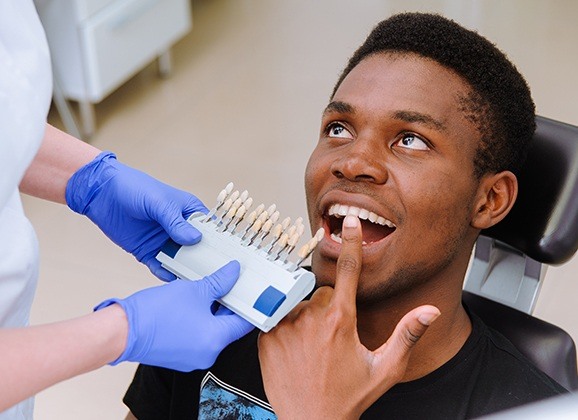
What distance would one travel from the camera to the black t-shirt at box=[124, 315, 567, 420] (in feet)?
4.68

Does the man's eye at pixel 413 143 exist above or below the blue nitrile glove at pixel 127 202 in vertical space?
above

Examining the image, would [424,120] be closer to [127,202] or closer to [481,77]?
[481,77]

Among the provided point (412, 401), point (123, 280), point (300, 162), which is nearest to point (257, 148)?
point (300, 162)

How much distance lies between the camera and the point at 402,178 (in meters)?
1.46

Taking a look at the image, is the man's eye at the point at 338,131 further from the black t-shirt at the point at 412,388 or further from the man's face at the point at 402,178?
the black t-shirt at the point at 412,388

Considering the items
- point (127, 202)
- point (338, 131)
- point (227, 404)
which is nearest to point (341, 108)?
point (338, 131)

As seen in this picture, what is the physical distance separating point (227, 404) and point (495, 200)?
56cm

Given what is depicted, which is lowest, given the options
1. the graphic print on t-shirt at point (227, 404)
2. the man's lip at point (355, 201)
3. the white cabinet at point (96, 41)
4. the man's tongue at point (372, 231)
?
the white cabinet at point (96, 41)

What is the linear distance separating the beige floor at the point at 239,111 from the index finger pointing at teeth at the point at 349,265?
129 centimetres

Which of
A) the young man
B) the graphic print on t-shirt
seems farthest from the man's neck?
the graphic print on t-shirt

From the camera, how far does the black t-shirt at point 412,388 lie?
56.2 inches

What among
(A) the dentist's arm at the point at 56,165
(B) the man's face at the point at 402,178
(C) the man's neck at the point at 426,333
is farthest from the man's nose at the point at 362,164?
(A) the dentist's arm at the point at 56,165

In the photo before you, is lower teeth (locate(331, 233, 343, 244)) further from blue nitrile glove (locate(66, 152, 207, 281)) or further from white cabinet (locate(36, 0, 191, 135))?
white cabinet (locate(36, 0, 191, 135))

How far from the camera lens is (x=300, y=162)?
323 centimetres
